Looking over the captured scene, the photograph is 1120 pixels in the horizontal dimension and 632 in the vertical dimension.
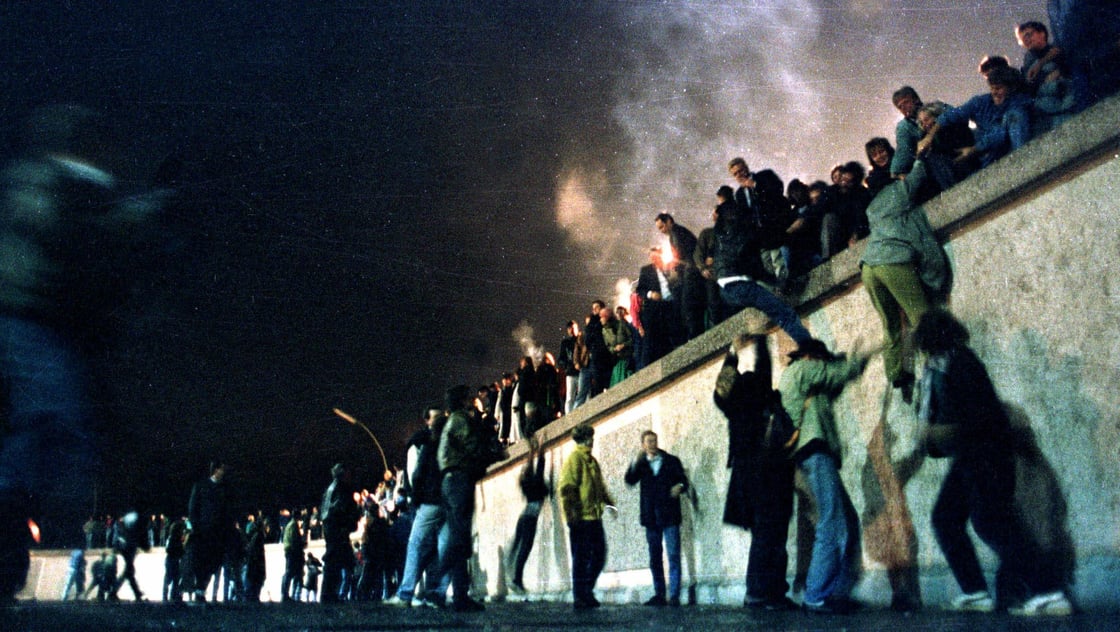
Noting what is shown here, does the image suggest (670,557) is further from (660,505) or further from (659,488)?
(659,488)

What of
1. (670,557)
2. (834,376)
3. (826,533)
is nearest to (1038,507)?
(826,533)

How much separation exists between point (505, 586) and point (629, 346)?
5.24 metres

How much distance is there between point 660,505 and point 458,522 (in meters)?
2.19

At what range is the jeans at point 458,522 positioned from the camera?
29.9ft

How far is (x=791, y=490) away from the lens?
24.3ft

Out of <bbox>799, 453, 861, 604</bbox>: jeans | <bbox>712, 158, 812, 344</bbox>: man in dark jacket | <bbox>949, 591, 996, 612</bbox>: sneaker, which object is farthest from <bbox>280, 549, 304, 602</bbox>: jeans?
<bbox>949, 591, 996, 612</bbox>: sneaker

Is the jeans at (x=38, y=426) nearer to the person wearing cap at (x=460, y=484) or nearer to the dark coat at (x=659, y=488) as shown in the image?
the person wearing cap at (x=460, y=484)

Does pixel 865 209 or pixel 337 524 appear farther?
pixel 337 524

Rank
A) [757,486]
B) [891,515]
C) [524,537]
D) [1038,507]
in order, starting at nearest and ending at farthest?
[1038,507], [891,515], [757,486], [524,537]

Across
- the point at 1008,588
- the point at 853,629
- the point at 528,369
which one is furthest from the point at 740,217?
the point at 528,369

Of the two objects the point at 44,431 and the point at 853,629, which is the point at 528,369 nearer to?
the point at 44,431

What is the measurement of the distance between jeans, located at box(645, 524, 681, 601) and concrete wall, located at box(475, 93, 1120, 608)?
38 cm

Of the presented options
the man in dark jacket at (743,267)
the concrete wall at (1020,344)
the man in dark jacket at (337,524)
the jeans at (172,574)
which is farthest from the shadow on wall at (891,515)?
the jeans at (172,574)

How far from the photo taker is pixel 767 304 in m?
8.26
